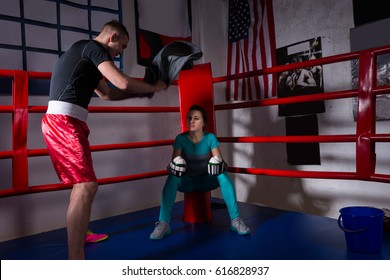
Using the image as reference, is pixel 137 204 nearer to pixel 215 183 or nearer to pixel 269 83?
pixel 215 183

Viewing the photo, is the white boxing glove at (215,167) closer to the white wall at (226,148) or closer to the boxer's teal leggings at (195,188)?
the boxer's teal leggings at (195,188)

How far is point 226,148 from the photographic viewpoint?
3.21 metres

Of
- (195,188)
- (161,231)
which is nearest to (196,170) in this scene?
(195,188)

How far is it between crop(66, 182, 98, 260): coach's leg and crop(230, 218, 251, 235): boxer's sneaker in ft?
2.96

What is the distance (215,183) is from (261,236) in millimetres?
444

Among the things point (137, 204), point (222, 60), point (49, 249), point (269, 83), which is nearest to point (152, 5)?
point (222, 60)

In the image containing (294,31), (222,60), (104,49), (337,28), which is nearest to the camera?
(104,49)

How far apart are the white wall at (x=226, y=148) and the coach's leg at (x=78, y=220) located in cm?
95

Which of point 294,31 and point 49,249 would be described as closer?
point 49,249

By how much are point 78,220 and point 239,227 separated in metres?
0.94

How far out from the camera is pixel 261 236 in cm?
188

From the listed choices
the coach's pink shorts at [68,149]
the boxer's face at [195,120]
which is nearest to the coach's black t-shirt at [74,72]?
the coach's pink shorts at [68,149]

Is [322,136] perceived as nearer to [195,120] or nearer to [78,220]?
[195,120]

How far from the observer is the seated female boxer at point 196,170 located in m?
1.97
